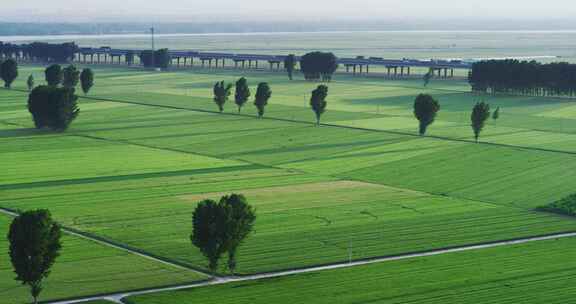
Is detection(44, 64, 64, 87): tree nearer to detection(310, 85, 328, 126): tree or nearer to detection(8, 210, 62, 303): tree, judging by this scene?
detection(310, 85, 328, 126): tree

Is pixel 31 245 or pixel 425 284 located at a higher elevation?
pixel 31 245

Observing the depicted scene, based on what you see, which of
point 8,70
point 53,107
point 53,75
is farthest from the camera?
point 8,70

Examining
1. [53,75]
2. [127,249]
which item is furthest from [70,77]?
[127,249]

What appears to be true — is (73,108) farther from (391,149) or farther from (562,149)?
(562,149)

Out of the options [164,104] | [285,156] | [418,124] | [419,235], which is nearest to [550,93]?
[418,124]

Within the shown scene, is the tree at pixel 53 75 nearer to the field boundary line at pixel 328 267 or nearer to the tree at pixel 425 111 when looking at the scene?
the tree at pixel 425 111

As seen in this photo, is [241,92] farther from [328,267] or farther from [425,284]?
[425,284]

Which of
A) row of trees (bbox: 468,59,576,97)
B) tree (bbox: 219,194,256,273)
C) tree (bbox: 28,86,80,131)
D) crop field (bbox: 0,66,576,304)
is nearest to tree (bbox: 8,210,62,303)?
crop field (bbox: 0,66,576,304)
